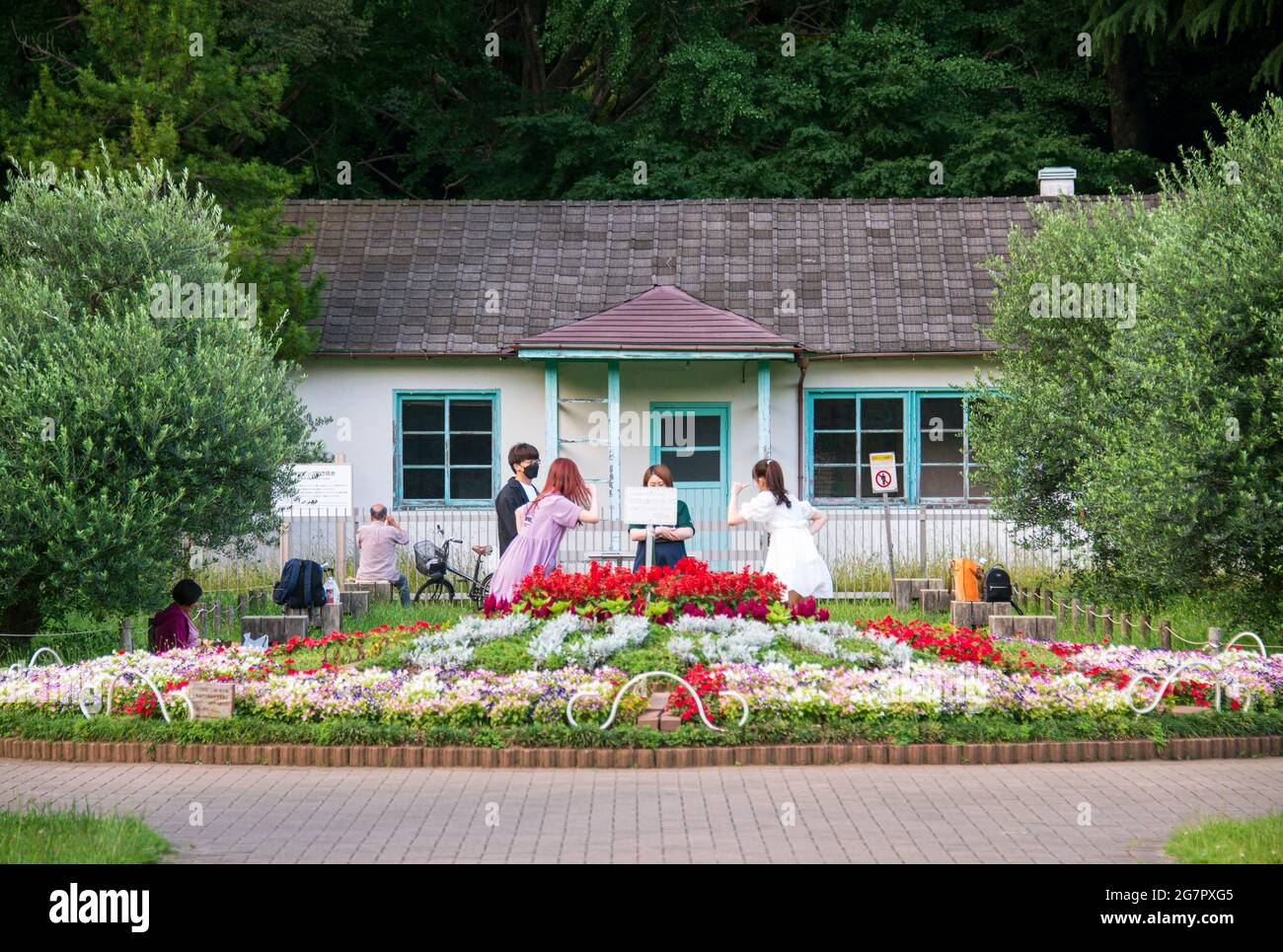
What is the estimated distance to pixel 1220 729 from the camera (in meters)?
10.6

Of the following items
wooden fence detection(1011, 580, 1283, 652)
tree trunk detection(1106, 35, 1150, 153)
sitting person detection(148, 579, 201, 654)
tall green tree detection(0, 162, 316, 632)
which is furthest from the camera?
tree trunk detection(1106, 35, 1150, 153)

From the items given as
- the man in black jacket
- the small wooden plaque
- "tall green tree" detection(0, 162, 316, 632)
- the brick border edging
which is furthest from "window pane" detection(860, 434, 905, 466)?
the small wooden plaque

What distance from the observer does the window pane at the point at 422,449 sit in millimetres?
23328

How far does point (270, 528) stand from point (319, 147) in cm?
2029

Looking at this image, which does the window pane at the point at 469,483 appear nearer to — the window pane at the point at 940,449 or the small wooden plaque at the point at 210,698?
the window pane at the point at 940,449

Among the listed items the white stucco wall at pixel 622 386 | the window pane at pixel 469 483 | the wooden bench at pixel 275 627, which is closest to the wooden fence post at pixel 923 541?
the white stucco wall at pixel 622 386

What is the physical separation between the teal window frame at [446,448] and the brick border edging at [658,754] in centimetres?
1281

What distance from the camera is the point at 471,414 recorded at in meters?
23.5

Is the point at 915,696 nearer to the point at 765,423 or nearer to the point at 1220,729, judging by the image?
the point at 1220,729

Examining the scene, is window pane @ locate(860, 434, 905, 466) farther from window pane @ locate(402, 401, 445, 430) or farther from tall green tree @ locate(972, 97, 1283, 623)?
tall green tree @ locate(972, 97, 1283, 623)

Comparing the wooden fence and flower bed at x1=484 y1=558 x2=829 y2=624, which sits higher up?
flower bed at x1=484 y1=558 x2=829 y2=624

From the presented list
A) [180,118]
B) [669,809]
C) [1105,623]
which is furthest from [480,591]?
[669,809]

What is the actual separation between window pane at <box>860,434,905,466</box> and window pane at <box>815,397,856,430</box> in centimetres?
30

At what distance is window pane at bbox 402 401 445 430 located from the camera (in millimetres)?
23422
